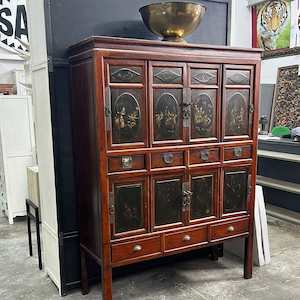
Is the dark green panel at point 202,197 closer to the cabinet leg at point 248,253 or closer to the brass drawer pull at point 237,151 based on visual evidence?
the brass drawer pull at point 237,151

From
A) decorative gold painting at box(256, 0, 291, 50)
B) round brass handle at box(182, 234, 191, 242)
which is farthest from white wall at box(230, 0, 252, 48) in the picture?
round brass handle at box(182, 234, 191, 242)

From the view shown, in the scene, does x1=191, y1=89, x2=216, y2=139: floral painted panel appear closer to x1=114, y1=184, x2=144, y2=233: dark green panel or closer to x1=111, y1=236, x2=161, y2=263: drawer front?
x1=114, y1=184, x2=144, y2=233: dark green panel

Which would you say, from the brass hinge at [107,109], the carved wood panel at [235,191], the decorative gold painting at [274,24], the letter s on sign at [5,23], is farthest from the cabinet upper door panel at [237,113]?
the letter s on sign at [5,23]

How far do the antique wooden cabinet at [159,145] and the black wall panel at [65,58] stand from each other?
0.33 ft

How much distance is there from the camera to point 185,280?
2666 mm

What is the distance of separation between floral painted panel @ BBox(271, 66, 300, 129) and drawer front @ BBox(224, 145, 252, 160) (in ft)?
6.59

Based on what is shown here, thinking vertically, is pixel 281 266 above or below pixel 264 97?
below

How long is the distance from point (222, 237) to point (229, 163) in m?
0.54

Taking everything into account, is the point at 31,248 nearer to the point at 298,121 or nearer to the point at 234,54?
the point at 234,54

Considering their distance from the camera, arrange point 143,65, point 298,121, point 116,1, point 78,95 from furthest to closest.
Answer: point 298,121 < point 116,1 < point 78,95 < point 143,65

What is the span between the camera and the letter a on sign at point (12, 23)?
4.75 m

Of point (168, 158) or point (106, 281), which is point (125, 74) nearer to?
point (168, 158)

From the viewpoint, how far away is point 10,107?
12.5 ft

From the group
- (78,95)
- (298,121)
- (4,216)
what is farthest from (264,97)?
(4,216)
